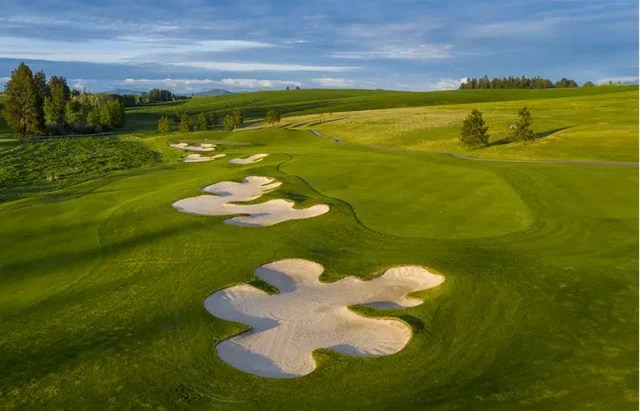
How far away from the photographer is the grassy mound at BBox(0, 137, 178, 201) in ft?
123

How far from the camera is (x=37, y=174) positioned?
138ft

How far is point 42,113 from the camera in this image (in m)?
88.7

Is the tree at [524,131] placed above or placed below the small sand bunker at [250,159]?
above

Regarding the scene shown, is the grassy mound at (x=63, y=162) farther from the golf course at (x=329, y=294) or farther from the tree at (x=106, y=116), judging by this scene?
the tree at (x=106, y=116)

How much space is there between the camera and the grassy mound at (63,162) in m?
37.6

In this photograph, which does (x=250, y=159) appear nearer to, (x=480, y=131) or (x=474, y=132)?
(x=474, y=132)

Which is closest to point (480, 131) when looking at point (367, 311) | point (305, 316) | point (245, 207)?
point (245, 207)

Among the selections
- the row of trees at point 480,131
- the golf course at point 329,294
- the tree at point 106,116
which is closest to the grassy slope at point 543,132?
the row of trees at point 480,131

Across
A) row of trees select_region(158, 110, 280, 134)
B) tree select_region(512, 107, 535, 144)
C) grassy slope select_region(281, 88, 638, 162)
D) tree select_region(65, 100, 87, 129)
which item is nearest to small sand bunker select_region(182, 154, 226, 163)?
grassy slope select_region(281, 88, 638, 162)

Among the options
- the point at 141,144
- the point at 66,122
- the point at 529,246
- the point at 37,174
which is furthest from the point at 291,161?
the point at 66,122

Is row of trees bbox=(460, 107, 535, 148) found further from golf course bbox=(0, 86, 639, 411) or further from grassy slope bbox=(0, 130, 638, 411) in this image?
grassy slope bbox=(0, 130, 638, 411)

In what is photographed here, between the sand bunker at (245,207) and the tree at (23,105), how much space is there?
73525 millimetres

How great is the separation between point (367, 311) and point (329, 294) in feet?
5.92

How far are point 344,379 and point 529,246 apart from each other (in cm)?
1097
